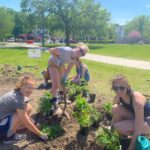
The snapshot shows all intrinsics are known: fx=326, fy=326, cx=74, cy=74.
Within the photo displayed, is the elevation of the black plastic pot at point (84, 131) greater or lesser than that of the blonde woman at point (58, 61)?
→ lesser

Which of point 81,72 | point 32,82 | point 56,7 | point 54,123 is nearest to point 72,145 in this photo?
point 54,123

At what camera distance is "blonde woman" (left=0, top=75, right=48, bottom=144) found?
4559 mm

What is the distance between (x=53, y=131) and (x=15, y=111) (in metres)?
0.71

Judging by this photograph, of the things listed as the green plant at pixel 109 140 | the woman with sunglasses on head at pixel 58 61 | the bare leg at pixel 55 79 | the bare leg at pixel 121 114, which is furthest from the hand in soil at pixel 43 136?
the bare leg at pixel 55 79

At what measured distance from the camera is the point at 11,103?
460 centimetres

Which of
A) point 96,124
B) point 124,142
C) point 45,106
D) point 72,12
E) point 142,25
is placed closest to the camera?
point 124,142

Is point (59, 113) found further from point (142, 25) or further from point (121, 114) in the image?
point (142, 25)

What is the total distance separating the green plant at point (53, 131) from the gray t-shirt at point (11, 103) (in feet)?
→ 2.08

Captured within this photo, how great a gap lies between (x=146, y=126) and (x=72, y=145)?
3.69ft

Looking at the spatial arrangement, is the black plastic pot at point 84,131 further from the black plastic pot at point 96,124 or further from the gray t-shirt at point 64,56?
the gray t-shirt at point 64,56

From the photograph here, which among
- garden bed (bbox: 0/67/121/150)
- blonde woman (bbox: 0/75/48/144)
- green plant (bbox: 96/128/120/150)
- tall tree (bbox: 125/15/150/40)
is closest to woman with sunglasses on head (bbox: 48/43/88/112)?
garden bed (bbox: 0/67/121/150)

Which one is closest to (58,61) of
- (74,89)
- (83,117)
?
(74,89)

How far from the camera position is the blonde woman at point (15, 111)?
4559 millimetres

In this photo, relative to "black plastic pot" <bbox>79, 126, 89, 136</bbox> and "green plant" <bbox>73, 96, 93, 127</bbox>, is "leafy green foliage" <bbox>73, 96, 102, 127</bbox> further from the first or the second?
"black plastic pot" <bbox>79, 126, 89, 136</bbox>
